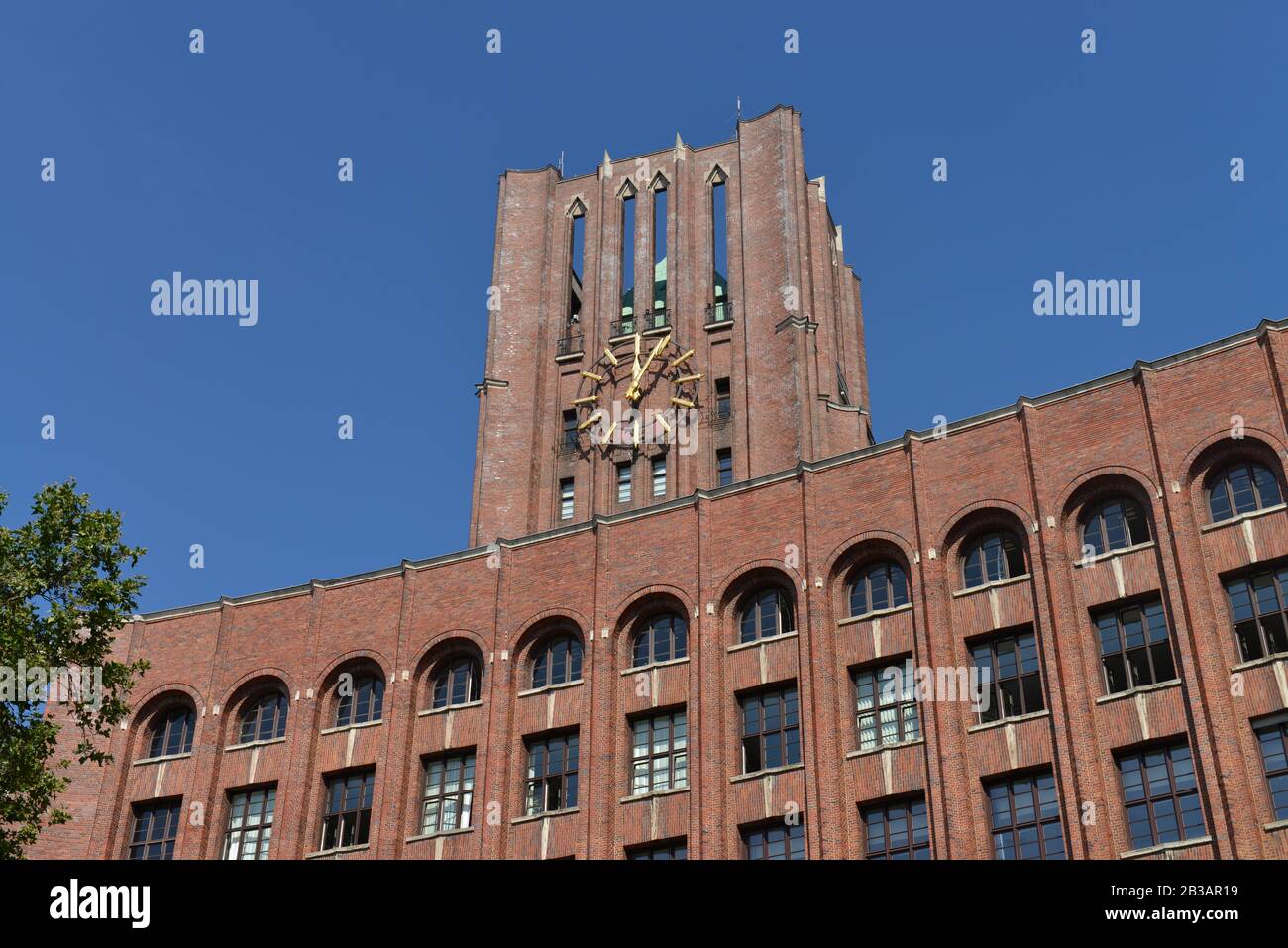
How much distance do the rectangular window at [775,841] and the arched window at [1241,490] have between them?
13.2 metres

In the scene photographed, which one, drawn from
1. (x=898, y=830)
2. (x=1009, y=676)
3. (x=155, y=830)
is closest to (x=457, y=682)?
(x=155, y=830)

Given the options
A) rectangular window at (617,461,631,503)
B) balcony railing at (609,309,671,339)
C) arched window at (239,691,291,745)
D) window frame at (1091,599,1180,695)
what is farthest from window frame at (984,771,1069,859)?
balcony railing at (609,309,671,339)

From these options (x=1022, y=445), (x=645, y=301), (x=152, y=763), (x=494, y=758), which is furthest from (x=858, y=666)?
(x=645, y=301)

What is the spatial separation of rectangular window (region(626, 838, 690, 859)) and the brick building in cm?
15

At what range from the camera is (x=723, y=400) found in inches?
2514

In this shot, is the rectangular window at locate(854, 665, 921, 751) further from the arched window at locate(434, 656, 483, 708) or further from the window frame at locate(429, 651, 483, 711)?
the arched window at locate(434, 656, 483, 708)

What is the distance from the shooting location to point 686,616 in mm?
47906

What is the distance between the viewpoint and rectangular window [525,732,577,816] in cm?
4669

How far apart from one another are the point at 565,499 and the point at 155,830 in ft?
65.9

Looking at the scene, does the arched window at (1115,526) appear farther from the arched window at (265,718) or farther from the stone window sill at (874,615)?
the arched window at (265,718)

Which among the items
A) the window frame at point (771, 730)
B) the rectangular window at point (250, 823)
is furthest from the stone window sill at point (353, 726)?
the window frame at point (771, 730)

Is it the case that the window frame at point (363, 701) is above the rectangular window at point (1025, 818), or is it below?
above

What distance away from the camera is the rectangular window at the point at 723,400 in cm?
6338
